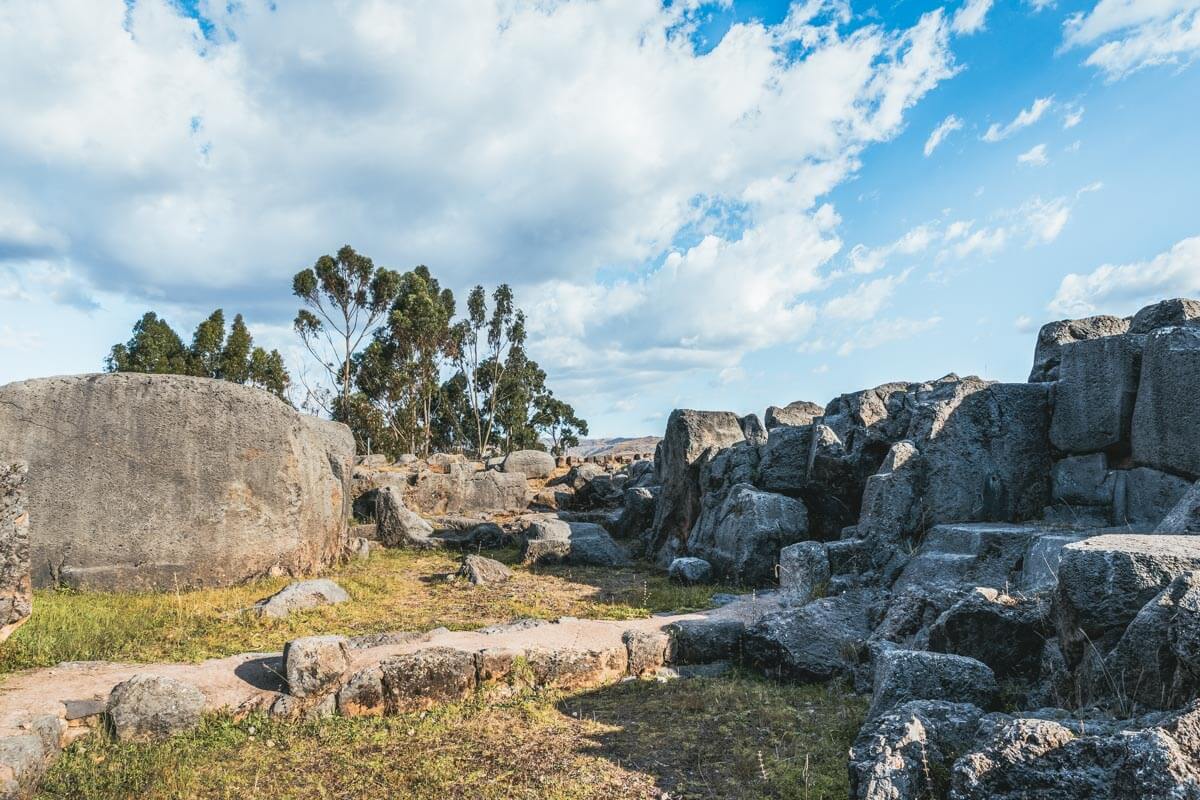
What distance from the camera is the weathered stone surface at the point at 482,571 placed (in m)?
14.0

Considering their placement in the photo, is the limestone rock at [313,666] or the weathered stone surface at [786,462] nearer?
the limestone rock at [313,666]

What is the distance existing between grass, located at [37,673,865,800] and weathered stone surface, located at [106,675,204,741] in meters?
0.16

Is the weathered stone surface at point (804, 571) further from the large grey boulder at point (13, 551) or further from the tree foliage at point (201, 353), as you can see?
the tree foliage at point (201, 353)

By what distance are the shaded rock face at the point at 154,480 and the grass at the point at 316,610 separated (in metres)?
0.57

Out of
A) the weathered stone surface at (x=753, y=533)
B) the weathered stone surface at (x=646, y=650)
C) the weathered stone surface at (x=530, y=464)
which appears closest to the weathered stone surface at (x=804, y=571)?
the weathered stone surface at (x=753, y=533)

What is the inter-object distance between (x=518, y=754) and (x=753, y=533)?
8208 mm

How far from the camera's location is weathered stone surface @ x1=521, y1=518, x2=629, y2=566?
16500 mm

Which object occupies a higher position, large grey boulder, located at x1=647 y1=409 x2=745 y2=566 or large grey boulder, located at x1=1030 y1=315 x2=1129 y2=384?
large grey boulder, located at x1=1030 y1=315 x2=1129 y2=384

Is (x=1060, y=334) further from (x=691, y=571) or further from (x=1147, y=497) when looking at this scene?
(x=691, y=571)

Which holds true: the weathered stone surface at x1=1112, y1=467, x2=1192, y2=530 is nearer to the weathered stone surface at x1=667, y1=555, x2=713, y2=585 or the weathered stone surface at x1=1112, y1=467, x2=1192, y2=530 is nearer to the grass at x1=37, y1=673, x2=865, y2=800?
the grass at x1=37, y1=673, x2=865, y2=800

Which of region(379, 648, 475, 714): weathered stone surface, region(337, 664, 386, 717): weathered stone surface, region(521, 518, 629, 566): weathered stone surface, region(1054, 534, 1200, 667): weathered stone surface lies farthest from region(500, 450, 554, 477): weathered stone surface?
region(1054, 534, 1200, 667): weathered stone surface

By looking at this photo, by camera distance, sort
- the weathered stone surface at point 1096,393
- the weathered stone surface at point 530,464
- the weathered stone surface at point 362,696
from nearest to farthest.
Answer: the weathered stone surface at point 362,696, the weathered stone surface at point 1096,393, the weathered stone surface at point 530,464

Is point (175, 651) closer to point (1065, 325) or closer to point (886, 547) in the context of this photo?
point (886, 547)

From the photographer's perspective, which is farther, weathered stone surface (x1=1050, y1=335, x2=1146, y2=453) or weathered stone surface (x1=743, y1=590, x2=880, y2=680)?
weathered stone surface (x1=1050, y1=335, x2=1146, y2=453)
